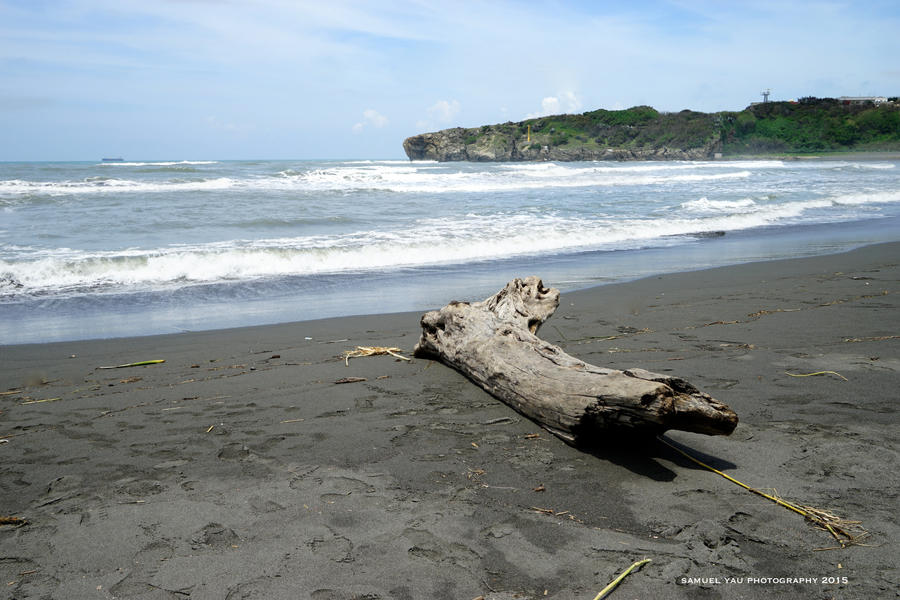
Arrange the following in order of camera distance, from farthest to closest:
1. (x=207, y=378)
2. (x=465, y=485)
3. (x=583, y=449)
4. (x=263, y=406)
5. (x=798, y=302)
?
(x=798, y=302)
(x=207, y=378)
(x=263, y=406)
(x=583, y=449)
(x=465, y=485)

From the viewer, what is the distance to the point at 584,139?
297 feet

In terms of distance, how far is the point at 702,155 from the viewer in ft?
271

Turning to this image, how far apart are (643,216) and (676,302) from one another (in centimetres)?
1007

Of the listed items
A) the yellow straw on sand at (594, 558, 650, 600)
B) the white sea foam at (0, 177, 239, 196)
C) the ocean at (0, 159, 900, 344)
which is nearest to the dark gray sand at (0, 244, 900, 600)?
the yellow straw on sand at (594, 558, 650, 600)

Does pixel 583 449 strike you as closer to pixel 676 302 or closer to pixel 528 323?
pixel 528 323

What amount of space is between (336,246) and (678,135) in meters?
85.7

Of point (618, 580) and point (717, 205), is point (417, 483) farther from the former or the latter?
point (717, 205)

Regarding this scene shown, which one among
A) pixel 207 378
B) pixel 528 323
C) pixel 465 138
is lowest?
pixel 207 378

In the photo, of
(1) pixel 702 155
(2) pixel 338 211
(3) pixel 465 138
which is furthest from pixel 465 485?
(3) pixel 465 138

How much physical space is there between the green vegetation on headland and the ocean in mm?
66282

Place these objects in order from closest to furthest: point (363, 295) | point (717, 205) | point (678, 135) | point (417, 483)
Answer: point (417, 483), point (363, 295), point (717, 205), point (678, 135)

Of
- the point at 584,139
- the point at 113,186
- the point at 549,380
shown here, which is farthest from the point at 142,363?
the point at 584,139

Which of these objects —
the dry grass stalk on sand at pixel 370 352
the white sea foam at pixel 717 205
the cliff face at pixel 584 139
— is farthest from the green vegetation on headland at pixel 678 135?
the dry grass stalk on sand at pixel 370 352

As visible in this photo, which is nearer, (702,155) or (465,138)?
(702,155)
